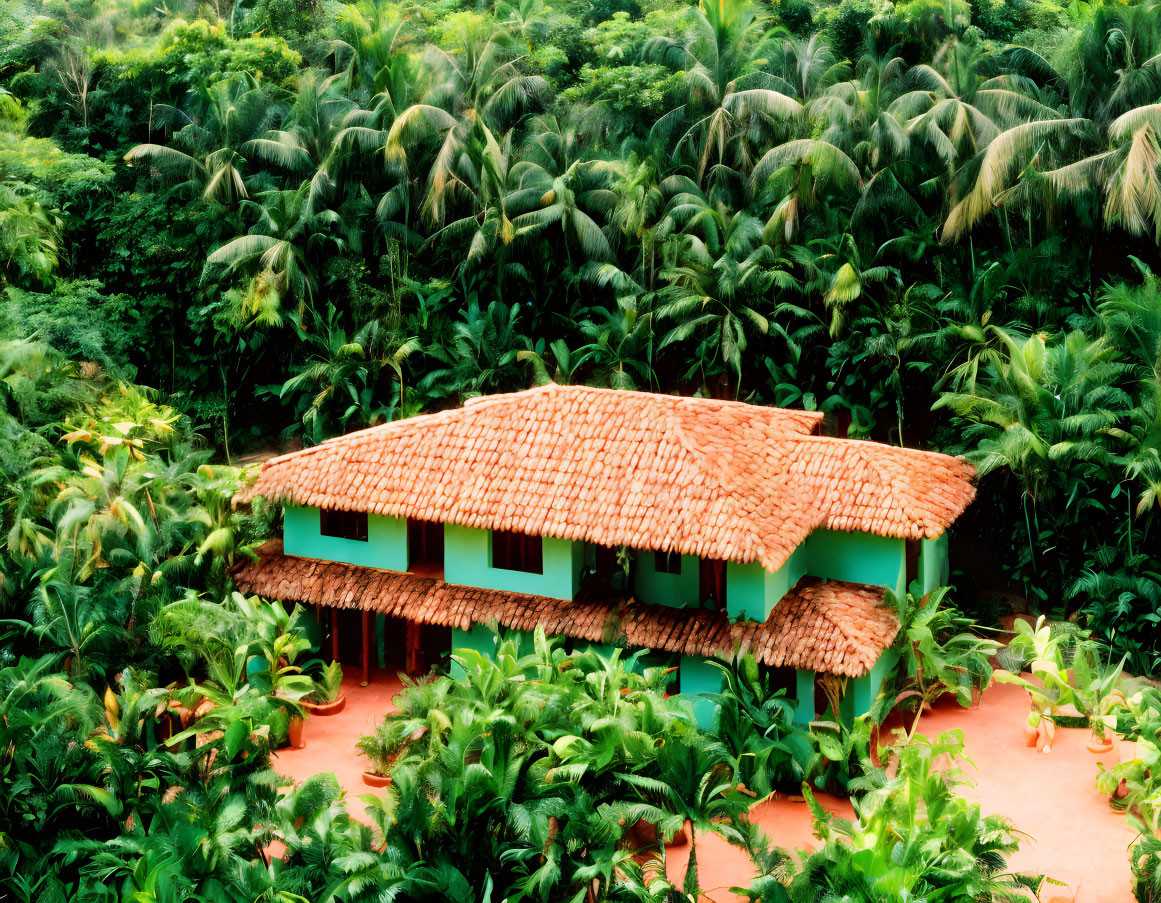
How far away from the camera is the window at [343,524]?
17.7 m

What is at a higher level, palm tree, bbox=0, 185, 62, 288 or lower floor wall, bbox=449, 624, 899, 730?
palm tree, bbox=0, 185, 62, 288

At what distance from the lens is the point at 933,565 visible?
18.0 m

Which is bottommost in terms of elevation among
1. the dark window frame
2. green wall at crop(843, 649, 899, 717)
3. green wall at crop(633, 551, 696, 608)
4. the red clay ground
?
the red clay ground

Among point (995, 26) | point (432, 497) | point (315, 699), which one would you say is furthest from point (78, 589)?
point (995, 26)

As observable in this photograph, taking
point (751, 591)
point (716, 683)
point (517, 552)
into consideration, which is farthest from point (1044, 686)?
point (517, 552)

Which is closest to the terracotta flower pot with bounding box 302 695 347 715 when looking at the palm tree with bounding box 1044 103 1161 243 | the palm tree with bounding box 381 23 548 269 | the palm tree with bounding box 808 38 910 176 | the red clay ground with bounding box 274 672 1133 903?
the red clay ground with bounding box 274 672 1133 903

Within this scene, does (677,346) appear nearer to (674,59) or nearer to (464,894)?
(674,59)

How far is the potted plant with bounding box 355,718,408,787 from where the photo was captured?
1451 centimetres

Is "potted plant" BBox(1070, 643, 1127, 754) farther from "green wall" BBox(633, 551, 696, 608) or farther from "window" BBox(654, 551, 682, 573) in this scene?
"window" BBox(654, 551, 682, 573)

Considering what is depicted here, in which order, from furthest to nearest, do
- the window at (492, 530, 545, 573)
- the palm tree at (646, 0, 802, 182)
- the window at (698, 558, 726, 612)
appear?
the palm tree at (646, 0, 802, 182), the window at (492, 530, 545, 573), the window at (698, 558, 726, 612)

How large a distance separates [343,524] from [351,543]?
0.40 m

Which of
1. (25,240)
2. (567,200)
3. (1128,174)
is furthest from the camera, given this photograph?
(25,240)

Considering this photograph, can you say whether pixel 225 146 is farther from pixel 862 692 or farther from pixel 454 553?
pixel 862 692

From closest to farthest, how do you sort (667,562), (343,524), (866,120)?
(667,562) < (343,524) < (866,120)
